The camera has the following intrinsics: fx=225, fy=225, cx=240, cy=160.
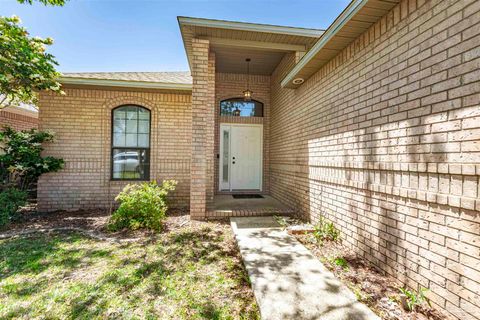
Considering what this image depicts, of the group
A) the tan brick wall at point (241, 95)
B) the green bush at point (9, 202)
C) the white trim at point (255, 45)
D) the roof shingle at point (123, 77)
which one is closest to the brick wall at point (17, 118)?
the roof shingle at point (123, 77)

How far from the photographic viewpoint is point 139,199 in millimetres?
4344

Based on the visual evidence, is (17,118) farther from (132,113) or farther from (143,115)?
(143,115)

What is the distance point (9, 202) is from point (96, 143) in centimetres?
211

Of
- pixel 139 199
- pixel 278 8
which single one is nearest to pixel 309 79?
pixel 278 8

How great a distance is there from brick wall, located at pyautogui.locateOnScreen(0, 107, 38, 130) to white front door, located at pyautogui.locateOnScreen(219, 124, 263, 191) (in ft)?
26.1

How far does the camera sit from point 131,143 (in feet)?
20.4

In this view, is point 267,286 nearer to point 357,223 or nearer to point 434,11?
point 357,223

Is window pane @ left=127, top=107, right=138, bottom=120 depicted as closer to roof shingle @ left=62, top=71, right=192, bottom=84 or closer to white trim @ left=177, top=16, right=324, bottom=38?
roof shingle @ left=62, top=71, right=192, bottom=84

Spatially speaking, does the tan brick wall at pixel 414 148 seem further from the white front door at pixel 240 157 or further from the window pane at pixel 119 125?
→ the window pane at pixel 119 125

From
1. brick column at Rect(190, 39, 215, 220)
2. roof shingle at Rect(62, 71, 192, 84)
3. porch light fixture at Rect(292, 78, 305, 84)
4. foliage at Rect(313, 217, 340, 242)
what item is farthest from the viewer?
roof shingle at Rect(62, 71, 192, 84)

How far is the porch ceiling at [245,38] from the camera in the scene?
14.6 feet

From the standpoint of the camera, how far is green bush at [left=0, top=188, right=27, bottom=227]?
14.5 feet

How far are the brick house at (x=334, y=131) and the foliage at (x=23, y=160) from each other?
0.44 meters

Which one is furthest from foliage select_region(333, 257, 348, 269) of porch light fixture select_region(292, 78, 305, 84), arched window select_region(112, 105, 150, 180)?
arched window select_region(112, 105, 150, 180)
